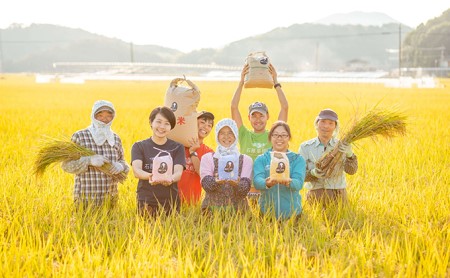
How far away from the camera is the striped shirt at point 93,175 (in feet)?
12.8

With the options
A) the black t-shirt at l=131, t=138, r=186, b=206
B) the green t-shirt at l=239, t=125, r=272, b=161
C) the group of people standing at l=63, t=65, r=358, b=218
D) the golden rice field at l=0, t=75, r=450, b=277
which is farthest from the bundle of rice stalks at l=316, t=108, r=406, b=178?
the black t-shirt at l=131, t=138, r=186, b=206

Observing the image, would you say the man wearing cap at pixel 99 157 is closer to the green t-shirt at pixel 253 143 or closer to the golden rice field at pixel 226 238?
the golden rice field at pixel 226 238

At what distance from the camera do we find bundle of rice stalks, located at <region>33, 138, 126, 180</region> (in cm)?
383

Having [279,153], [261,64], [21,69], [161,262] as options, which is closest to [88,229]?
[161,262]

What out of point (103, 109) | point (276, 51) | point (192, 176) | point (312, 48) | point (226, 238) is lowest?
point (226, 238)

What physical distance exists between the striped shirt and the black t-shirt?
0.86 ft

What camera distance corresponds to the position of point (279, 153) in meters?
3.58

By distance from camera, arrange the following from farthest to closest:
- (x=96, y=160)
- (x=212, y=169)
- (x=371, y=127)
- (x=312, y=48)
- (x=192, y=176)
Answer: (x=312, y=48), (x=192, y=176), (x=371, y=127), (x=96, y=160), (x=212, y=169)

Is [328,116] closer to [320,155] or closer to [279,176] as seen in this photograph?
[320,155]

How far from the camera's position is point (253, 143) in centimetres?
430

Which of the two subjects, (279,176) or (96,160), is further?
(96,160)

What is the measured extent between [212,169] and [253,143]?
707mm

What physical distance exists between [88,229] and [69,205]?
55cm

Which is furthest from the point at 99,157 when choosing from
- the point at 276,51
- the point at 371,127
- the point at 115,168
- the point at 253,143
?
the point at 276,51
